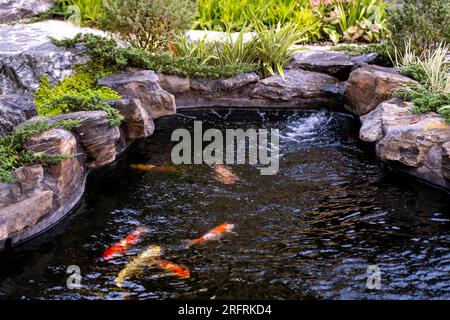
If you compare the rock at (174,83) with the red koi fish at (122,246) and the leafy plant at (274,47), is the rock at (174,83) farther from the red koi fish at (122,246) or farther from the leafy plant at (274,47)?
the red koi fish at (122,246)

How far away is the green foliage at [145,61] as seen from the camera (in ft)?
31.2

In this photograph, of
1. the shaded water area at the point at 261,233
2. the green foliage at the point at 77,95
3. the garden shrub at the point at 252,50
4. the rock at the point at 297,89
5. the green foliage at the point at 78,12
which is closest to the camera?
the shaded water area at the point at 261,233

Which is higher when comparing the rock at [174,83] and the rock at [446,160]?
the rock at [174,83]

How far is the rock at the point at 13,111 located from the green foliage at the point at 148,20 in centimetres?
308

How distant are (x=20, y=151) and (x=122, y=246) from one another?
71.2 inches

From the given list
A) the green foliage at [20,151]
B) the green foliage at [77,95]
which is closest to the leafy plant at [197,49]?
the green foliage at [77,95]

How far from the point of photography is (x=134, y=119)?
8.66 meters

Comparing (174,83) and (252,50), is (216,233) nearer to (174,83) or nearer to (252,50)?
(174,83)

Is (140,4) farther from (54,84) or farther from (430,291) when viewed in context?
(430,291)

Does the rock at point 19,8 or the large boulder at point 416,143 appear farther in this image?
the rock at point 19,8

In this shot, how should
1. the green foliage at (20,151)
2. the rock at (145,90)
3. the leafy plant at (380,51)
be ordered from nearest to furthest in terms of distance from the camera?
the green foliage at (20,151) < the rock at (145,90) < the leafy plant at (380,51)

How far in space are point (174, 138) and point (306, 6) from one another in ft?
18.5

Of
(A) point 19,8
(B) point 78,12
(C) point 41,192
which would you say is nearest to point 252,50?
(B) point 78,12

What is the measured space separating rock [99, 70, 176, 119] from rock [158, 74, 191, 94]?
0.55m
